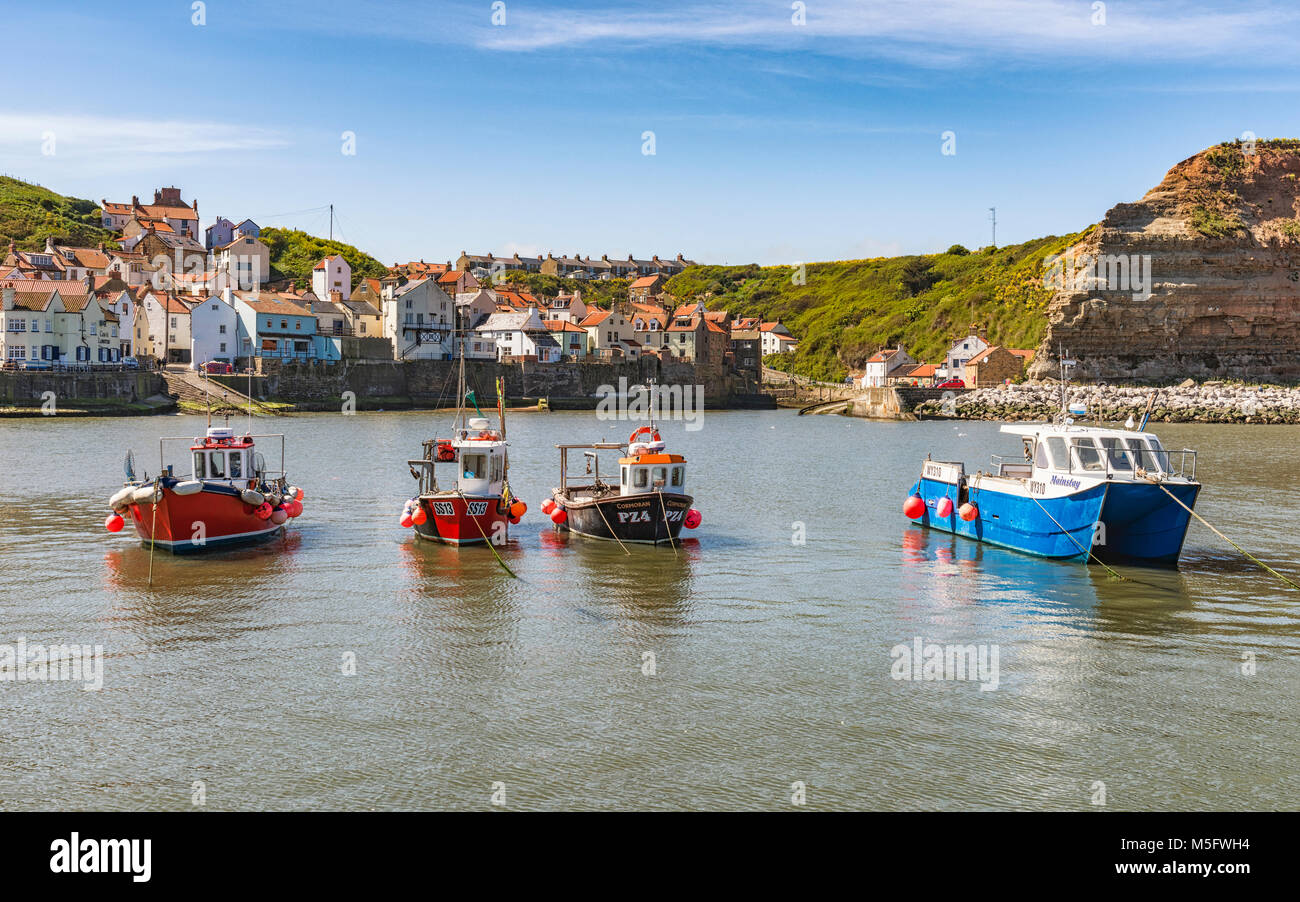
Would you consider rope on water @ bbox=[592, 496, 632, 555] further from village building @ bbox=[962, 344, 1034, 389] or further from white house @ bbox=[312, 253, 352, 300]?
white house @ bbox=[312, 253, 352, 300]

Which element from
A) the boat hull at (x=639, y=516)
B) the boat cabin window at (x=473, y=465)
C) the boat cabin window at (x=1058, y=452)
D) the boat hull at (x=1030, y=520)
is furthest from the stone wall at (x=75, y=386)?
the boat cabin window at (x=1058, y=452)

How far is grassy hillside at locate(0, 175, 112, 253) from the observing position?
436ft

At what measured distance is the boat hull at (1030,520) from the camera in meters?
26.1

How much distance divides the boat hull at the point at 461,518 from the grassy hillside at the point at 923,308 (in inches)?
4472

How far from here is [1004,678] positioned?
17688mm

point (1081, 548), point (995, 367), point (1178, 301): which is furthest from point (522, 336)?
point (1081, 548)

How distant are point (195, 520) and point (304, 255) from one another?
125694 millimetres

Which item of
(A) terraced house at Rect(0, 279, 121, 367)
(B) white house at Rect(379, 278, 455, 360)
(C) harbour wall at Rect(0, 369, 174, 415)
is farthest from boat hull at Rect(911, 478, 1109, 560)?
(B) white house at Rect(379, 278, 455, 360)

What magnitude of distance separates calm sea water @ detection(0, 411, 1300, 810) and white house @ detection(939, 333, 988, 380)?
9291 centimetres

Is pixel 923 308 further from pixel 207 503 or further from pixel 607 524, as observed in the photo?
pixel 207 503

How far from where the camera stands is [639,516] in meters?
30.0

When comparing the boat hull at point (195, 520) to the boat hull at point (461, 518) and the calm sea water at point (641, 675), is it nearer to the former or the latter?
the calm sea water at point (641, 675)

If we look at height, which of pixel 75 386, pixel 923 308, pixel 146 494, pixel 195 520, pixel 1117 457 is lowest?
pixel 195 520
